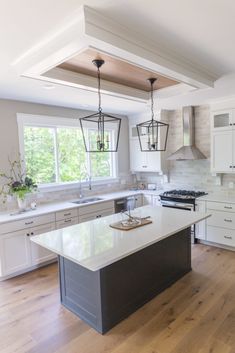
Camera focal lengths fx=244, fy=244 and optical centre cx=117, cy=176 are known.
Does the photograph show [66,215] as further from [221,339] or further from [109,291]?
[221,339]

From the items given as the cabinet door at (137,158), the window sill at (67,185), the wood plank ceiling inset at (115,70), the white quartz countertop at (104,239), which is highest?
the wood plank ceiling inset at (115,70)

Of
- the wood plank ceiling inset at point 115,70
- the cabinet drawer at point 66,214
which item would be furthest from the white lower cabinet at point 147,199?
the wood plank ceiling inset at point 115,70

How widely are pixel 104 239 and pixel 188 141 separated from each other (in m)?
3.06

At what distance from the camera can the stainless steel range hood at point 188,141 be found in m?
4.57

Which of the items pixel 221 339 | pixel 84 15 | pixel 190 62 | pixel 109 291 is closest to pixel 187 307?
pixel 221 339

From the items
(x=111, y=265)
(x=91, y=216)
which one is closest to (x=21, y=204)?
A: (x=91, y=216)

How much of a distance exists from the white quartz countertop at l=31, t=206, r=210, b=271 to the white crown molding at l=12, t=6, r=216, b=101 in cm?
161

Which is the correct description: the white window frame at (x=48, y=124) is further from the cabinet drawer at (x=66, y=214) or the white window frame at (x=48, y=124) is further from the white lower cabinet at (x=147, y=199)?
the white lower cabinet at (x=147, y=199)

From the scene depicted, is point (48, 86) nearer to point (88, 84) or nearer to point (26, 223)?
point (88, 84)

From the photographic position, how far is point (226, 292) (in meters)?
2.85

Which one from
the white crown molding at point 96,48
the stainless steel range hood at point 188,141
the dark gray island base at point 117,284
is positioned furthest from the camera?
the stainless steel range hood at point 188,141

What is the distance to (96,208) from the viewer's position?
4.24 m

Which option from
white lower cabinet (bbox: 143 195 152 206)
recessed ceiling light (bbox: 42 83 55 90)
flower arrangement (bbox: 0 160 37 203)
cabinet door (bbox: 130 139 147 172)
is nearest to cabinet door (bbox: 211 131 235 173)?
white lower cabinet (bbox: 143 195 152 206)

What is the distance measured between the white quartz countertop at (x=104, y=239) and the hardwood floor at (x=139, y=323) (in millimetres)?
816
